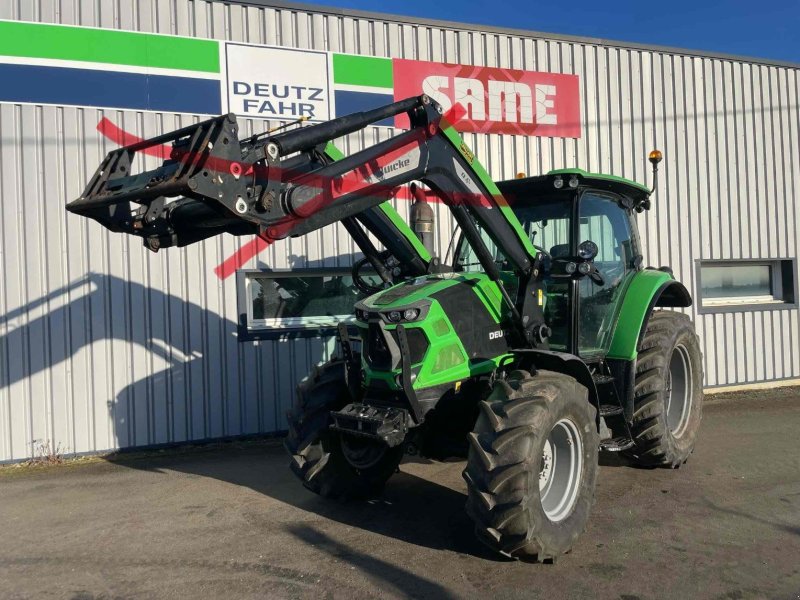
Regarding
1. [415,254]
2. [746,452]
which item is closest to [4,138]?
[415,254]

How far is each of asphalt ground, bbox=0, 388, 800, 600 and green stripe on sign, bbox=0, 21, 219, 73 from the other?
14.7ft

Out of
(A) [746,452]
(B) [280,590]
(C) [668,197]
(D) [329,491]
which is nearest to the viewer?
(B) [280,590]

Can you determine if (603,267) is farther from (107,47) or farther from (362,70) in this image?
(107,47)

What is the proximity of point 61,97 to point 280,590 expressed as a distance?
6.06 metres

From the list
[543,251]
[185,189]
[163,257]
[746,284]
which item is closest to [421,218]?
[543,251]

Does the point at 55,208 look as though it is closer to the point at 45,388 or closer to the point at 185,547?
the point at 45,388

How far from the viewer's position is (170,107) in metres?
7.88

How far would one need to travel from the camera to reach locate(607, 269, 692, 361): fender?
566 cm

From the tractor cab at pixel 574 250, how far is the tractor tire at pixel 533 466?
35.3 inches

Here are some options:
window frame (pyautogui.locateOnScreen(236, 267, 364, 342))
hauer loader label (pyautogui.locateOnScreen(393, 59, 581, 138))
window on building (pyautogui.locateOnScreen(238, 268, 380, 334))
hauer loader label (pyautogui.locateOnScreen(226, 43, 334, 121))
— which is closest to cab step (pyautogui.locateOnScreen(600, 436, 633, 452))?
window frame (pyautogui.locateOnScreen(236, 267, 364, 342))

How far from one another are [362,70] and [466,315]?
5.01 meters

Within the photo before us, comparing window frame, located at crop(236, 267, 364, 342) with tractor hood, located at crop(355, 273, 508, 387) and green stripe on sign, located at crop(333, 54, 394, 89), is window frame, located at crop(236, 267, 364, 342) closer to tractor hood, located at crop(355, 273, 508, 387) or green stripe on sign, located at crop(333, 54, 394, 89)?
green stripe on sign, located at crop(333, 54, 394, 89)

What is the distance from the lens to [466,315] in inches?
190

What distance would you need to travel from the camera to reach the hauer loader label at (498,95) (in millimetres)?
8984
